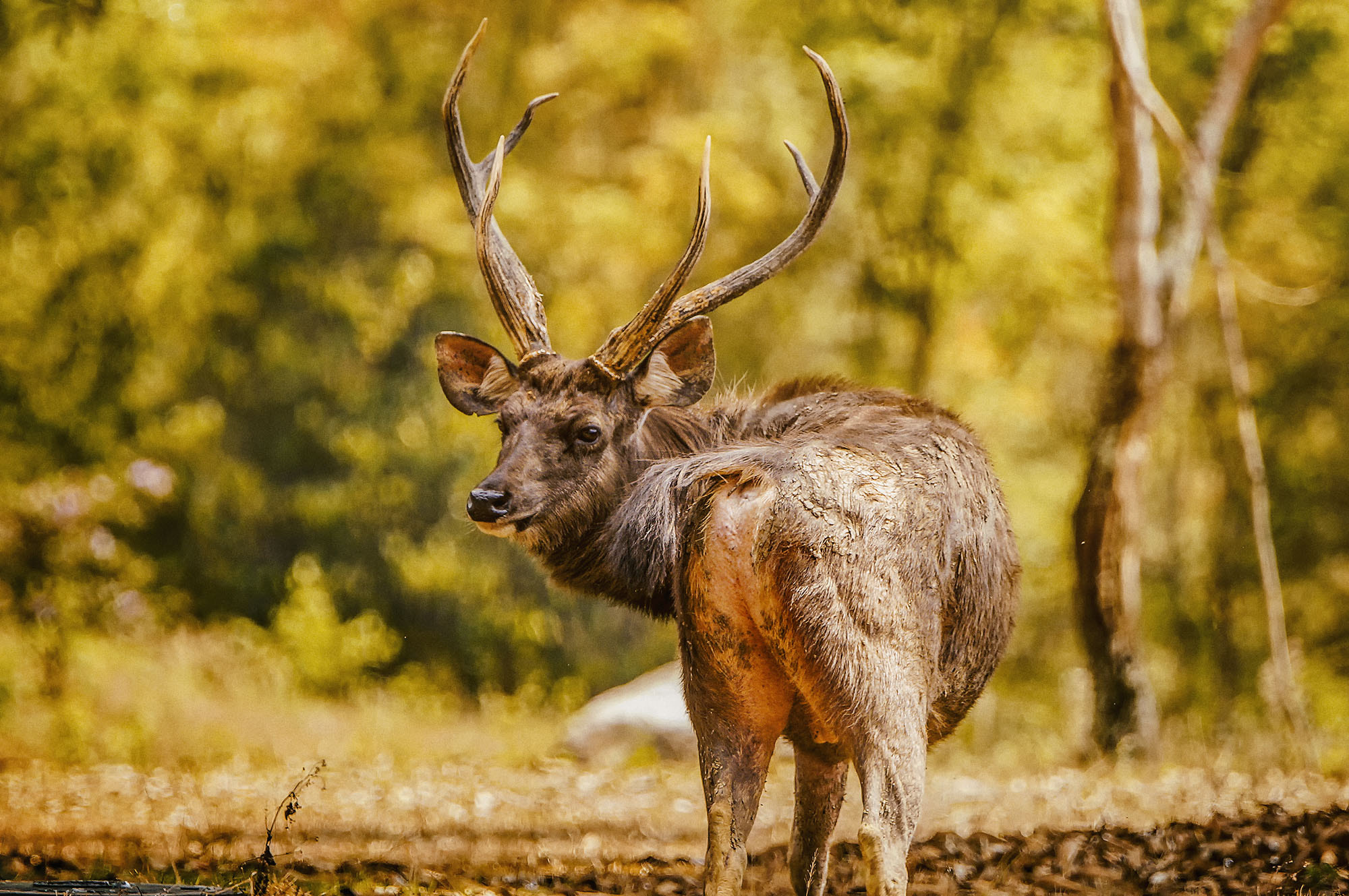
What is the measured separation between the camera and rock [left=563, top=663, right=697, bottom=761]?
8820 mm

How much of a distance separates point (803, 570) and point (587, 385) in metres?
1.46

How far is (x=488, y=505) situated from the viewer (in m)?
4.23

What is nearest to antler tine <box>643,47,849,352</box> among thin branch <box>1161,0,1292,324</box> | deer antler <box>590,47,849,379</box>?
deer antler <box>590,47,849,379</box>

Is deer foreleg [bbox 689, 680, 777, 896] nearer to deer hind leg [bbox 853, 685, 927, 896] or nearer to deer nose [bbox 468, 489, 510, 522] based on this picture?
deer hind leg [bbox 853, 685, 927, 896]

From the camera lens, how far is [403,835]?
5.92 m

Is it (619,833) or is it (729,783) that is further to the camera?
(619,833)

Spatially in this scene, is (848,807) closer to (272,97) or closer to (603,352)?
(603,352)

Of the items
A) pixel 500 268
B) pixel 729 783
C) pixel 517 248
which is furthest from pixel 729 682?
pixel 517 248

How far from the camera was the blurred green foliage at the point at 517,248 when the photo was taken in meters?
10.3

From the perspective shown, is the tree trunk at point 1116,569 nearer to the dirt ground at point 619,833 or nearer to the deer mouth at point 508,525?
the dirt ground at point 619,833

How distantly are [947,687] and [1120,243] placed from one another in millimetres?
5651

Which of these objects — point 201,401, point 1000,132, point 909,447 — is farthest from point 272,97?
point 909,447

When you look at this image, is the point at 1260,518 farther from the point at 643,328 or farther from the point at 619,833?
the point at 643,328

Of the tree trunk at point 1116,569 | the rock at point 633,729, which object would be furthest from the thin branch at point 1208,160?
the rock at point 633,729
